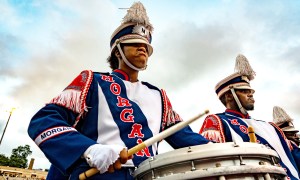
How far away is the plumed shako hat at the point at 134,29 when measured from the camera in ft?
10.0

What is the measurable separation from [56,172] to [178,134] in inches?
44.9

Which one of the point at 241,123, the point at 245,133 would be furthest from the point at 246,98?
the point at 245,133

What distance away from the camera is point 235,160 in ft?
4.88

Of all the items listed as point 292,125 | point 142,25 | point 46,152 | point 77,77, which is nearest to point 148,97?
point 77,77

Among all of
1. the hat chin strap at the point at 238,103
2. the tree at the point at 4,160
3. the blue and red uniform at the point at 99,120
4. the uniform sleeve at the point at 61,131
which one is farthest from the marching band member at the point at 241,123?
the tree at the point at 4,160

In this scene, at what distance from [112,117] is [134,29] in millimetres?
1265

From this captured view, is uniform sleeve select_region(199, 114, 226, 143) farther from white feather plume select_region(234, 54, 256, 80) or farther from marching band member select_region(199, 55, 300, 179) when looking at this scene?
white feather plume select_region(234, 54, 256, 80)

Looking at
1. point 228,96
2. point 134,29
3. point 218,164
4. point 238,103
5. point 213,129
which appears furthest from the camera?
point 228,96

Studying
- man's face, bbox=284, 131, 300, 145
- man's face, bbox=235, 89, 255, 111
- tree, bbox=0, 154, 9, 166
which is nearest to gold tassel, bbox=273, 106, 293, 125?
man's face, bbox=284, 131, 300, 145

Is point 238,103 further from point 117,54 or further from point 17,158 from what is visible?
point 17,158

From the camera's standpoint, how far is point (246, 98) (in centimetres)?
507

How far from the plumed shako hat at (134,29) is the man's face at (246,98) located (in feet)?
8.00

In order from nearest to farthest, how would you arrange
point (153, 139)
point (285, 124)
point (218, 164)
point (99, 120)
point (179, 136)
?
point (218, 164)
point (153, 139)
point (99, 120)
point (179, 136)
point (285, 124)

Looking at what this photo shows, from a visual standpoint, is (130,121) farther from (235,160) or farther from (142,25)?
(142,25)
